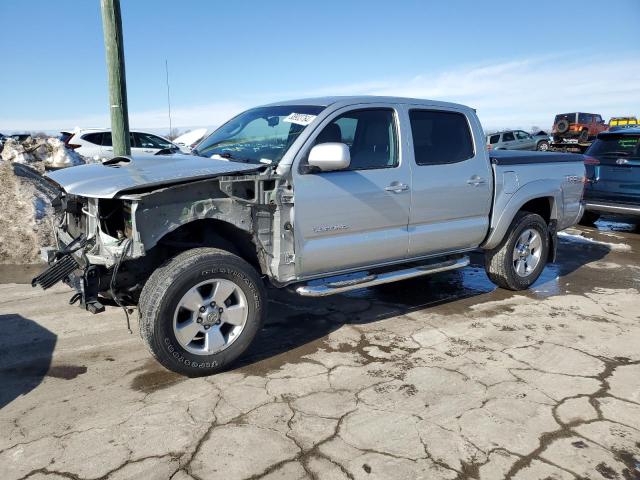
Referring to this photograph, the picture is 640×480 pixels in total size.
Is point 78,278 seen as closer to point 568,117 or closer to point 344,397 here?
point 344,397

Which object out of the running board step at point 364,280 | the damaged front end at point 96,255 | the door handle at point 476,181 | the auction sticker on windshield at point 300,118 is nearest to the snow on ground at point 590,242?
the door handle at point 476,181

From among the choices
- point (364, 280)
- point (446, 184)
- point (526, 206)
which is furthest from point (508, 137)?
point (364, 280)

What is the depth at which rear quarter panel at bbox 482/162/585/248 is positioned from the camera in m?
5.04

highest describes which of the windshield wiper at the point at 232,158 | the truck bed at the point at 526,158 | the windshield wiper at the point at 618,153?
the windshield wiper at the point at 232,158

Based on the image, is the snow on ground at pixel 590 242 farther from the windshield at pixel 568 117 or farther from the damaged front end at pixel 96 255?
the windshield at pixel 568 117

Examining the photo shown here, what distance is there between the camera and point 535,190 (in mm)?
5320

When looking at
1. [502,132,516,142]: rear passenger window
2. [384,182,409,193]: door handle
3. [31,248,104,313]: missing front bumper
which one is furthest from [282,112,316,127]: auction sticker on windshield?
[502,132,516,142]: rear passenger window

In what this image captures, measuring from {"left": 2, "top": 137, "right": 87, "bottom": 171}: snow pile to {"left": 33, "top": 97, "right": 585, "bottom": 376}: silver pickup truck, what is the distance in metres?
6.17

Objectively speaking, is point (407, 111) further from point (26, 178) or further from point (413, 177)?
point (26, 178)

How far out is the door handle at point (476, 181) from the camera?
4.74 m

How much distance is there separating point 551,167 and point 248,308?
3.86 m

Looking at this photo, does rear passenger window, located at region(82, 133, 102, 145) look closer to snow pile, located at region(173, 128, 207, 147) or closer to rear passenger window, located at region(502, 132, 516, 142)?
snow pile, located at region(173, 128, 207, 147)

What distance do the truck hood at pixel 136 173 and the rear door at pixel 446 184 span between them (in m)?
1.55

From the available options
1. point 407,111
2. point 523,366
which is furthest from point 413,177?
point 523,366
